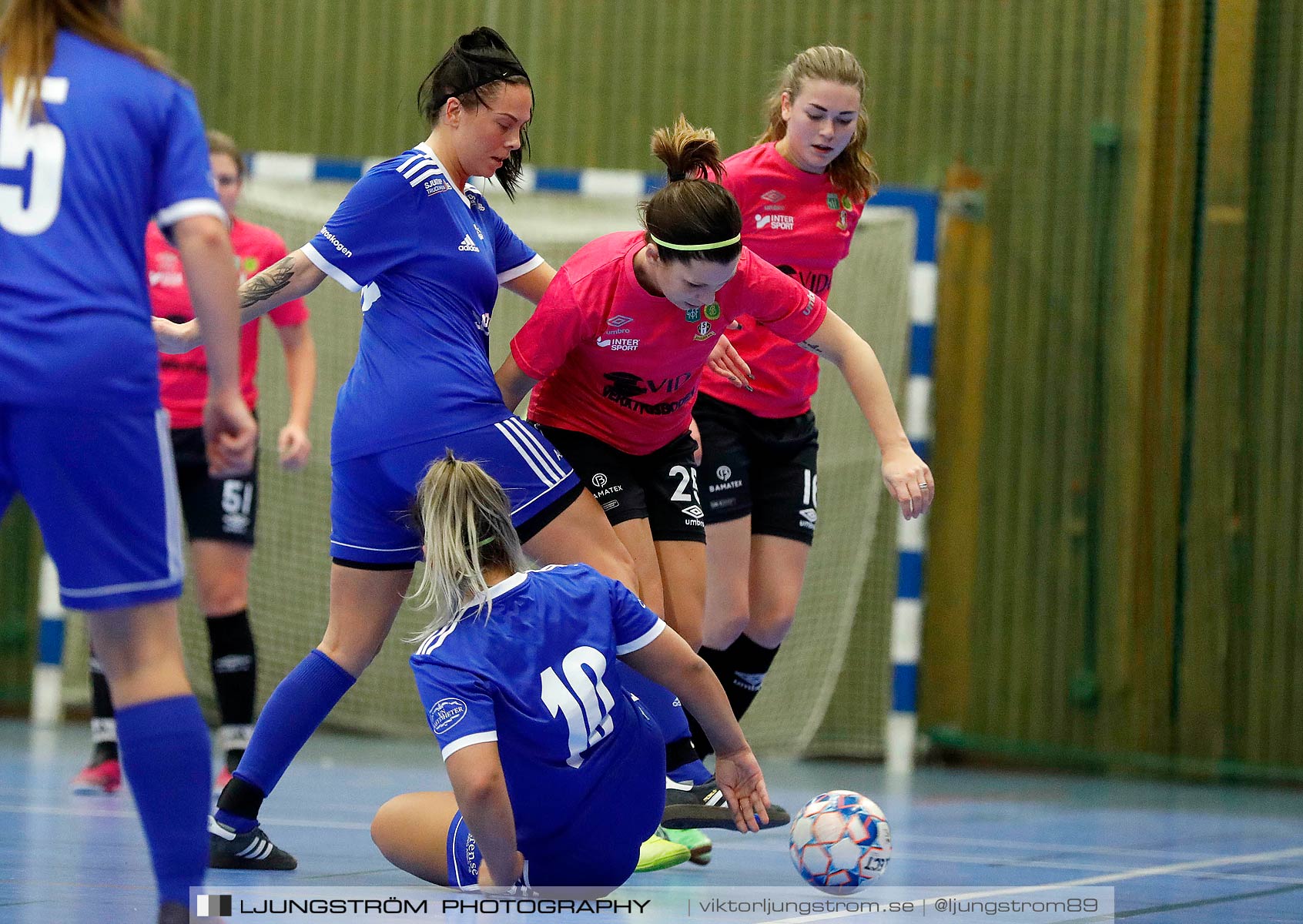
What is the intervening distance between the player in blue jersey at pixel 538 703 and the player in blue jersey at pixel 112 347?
1.84 ft

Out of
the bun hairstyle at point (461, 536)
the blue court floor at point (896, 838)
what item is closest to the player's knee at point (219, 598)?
the blue court floor at point (896, 838)

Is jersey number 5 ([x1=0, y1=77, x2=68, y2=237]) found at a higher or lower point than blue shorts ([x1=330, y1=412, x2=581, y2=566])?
higher

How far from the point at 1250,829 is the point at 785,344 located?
2.55 metres

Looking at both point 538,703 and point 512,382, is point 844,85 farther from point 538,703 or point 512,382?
point 538,703

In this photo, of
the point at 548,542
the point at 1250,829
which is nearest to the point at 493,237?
the point at 548,542

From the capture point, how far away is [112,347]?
2438mm

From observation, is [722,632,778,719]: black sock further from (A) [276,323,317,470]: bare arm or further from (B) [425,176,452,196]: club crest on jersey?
(B) [425,176,452,196]: club crest on jersey

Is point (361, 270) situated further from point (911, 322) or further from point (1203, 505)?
point (1203, 505)

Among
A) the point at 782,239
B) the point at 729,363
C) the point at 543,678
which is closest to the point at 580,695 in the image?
the point at 543,678

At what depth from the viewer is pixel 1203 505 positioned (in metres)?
7.46

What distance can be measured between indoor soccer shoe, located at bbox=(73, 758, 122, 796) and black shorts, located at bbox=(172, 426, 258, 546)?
0.88m

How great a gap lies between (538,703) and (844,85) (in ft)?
6.78

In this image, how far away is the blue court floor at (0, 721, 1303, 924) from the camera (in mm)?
3645

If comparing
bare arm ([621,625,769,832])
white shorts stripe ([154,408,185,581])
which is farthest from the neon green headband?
white shorts stripe ([154,408,185,581])
